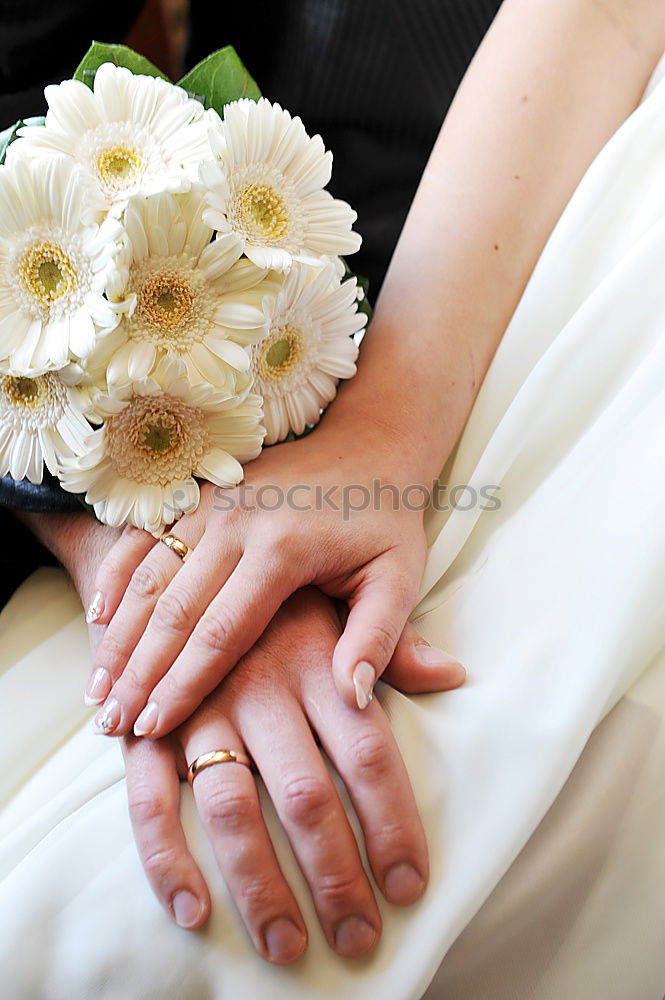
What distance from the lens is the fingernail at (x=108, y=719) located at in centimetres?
52

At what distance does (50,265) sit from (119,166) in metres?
0.07

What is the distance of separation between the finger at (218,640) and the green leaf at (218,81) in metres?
0.30

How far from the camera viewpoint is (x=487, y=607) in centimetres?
52

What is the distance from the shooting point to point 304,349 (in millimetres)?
555

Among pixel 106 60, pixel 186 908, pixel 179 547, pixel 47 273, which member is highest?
pixel 106 60

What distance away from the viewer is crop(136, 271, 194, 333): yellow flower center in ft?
1.57

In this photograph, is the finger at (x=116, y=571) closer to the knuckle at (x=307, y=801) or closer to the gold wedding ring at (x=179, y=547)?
the gold wedding ring at (x=179, y=547)

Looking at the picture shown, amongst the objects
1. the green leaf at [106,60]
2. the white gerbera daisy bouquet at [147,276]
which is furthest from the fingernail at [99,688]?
the green leaf at [106,60]

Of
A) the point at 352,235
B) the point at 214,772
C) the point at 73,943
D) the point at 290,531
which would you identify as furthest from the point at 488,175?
the point at 73,943

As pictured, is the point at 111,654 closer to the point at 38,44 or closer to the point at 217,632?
the point at 217,632

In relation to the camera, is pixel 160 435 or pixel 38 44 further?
pixel 38 44

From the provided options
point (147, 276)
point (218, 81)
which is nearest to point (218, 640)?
point (147, 276)

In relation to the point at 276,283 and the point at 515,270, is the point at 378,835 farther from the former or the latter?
the point at 515,270

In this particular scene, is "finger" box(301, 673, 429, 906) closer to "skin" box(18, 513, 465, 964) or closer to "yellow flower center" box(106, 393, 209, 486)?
"skin" box(18, 513, 465, 964)
